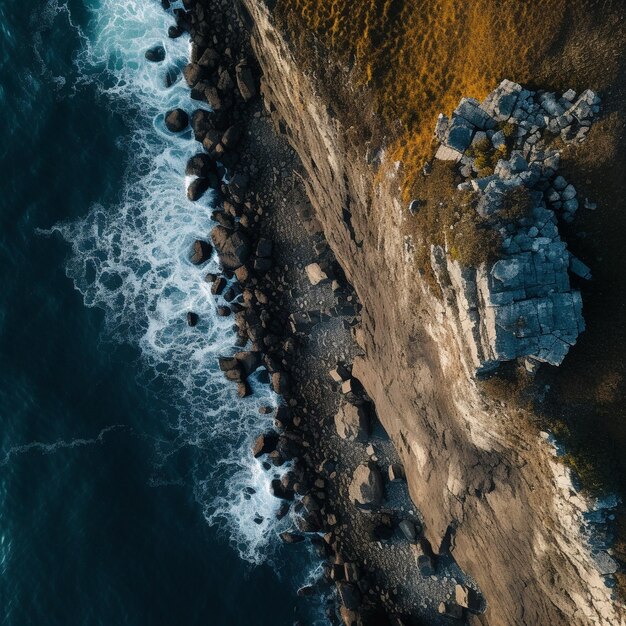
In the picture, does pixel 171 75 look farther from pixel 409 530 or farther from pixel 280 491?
pixel 409 530

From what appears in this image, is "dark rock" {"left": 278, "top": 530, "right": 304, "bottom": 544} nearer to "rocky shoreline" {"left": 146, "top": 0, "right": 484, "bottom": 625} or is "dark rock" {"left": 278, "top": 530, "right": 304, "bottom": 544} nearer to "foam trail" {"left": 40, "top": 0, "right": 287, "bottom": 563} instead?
"rocky shoreline" {"left": 146, "top": 0, "right": 484, "bottom": 625}

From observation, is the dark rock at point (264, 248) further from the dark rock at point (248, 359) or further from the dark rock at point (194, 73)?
the dark rock at point (194, 73)

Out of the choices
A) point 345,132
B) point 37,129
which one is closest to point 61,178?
point 37,129

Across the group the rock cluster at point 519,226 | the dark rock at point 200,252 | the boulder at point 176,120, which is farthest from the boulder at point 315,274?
the boulder at point 176,120

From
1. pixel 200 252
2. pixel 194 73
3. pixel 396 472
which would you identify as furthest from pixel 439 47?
pixel 396 472

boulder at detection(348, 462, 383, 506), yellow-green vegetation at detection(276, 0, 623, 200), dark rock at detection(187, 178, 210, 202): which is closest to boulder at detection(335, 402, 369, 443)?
boulder at detection(348, 462, 383, 506)

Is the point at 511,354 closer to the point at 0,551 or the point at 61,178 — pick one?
the point at 61,178
